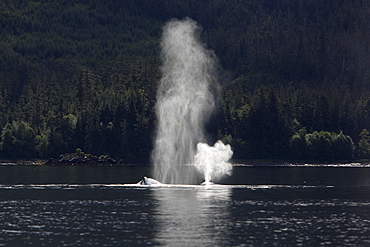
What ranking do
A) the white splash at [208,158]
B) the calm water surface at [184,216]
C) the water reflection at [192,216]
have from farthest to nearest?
the white splash at [208,158]
the water reflection at [192,216]
the calm water surface at [184,216]

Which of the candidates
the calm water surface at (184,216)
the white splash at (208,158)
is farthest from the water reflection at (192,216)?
the white splash at (208,158)

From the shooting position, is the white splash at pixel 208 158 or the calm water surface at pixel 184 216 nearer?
the calm water surface at pixel 184 216

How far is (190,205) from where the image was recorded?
94.8m

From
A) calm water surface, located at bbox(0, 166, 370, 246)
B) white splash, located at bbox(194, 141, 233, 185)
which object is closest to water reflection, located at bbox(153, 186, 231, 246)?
calm water surface, located at bbox(0, 166, 370, 246)

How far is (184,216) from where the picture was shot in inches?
3302

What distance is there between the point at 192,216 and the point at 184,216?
3.21ft

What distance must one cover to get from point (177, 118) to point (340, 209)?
2727 inches

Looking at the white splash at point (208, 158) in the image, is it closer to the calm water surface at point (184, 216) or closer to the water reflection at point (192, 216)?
the calm water surface at point (184, 216)

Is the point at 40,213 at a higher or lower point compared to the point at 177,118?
lower

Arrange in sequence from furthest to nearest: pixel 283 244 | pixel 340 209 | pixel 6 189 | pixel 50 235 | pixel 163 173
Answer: pixel 163 173, pixel 6 189, pixel 340 209, pixel 50 235, pixel 283 244

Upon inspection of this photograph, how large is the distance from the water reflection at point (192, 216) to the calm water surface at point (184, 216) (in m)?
0.09

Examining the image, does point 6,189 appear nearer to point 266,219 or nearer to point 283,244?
point 266,219

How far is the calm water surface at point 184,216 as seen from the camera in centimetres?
6725

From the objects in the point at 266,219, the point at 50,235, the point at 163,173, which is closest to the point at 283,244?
the point at 266,219
